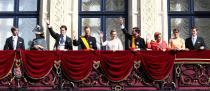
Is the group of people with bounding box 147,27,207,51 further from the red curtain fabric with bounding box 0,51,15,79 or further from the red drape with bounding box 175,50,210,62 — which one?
the red curtain fabric with bounding box 0,51,15,79

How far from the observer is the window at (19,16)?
21.2m

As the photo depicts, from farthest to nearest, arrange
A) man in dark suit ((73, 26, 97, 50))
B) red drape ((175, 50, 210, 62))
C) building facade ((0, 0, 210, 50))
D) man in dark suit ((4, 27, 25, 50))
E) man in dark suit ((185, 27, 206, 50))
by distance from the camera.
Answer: building facade ((0, 0, 210, 50))
man in dark suit ((4, 27, 25, 50))
man in dark suit ((73, 26, 97, 50))
man in dark suit ((185, 27, 206, 50))
red drape ((175, 50, 210, 62))

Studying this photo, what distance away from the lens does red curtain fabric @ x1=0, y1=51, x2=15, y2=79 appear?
709 inches

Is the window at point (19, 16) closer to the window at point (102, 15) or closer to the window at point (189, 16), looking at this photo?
the window at point (102, 15)

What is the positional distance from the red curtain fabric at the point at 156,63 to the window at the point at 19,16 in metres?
4.97

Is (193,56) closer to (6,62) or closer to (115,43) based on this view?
(115,43)

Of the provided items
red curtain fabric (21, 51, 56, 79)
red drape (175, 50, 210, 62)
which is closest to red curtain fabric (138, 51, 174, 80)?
red drape (175, 50, 210, 62)

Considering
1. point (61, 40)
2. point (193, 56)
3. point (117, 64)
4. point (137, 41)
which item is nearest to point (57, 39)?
point (61, 40)

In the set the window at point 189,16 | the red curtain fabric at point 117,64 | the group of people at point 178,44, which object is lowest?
the red curtain fabric at point 117,64

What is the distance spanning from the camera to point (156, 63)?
1811 centimetres

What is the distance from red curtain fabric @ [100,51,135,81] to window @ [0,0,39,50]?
4068 mm

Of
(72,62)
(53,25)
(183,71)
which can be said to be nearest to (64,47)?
(72,62)

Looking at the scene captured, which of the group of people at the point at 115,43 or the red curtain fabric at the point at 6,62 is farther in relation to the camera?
the group of people at the point at 115,43

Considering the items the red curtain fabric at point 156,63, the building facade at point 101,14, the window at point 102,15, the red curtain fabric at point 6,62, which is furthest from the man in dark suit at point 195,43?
the red curtain fabric at point 6,62
